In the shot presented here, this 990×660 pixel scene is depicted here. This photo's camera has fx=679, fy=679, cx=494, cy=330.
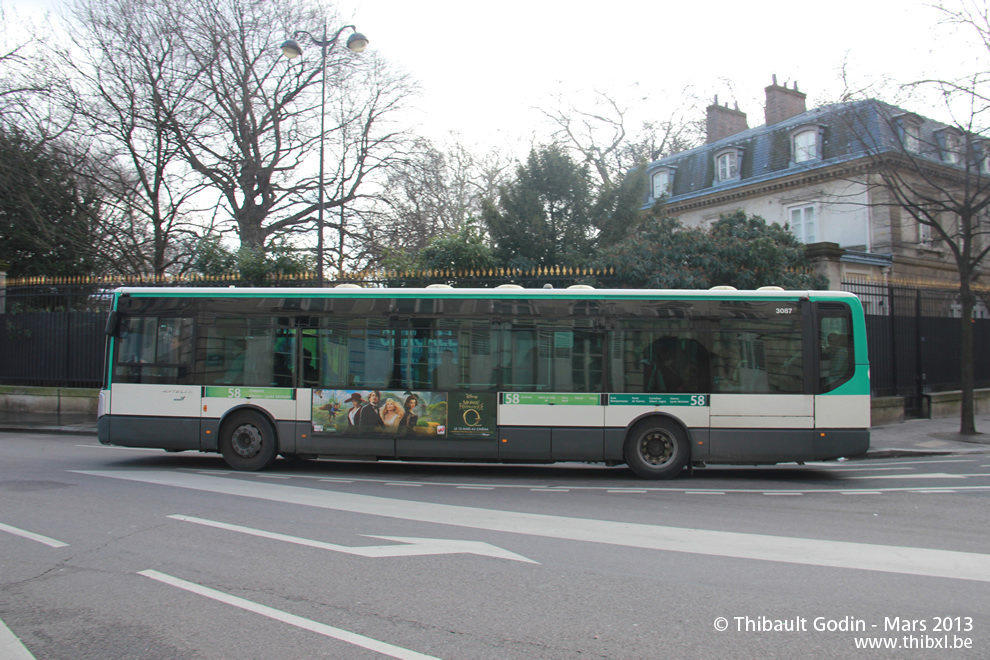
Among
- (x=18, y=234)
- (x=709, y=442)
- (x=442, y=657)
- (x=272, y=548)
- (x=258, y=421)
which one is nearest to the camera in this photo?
(x=442, y=657)

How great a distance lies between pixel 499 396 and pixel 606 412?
1615 millimetres

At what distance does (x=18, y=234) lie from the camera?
22062 millimetres

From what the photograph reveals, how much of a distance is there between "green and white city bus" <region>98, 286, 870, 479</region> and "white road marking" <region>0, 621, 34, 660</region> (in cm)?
636

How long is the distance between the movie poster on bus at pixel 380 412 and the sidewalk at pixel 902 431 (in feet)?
25.3

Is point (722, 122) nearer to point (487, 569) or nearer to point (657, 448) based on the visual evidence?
point (657, 448)

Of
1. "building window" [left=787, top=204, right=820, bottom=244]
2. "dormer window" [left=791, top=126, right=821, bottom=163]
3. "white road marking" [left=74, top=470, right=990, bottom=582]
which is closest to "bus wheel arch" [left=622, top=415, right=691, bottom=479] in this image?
"white road marking" [left=74, top=470, right=990, bottom=582]

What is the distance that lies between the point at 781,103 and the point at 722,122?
4.31m

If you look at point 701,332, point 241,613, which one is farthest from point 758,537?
point 241,613

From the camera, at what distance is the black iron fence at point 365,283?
1777cm

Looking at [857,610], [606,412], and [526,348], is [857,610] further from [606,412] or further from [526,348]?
[526,348]

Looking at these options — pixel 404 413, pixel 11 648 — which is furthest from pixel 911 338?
pixel 11 648

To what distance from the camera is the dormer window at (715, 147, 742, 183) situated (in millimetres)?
35344

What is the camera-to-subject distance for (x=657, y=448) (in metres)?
10.2

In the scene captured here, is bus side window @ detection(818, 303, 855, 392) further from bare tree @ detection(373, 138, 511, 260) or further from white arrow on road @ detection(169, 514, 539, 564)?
bare tree @ detection(373, 138, 511, 260)
